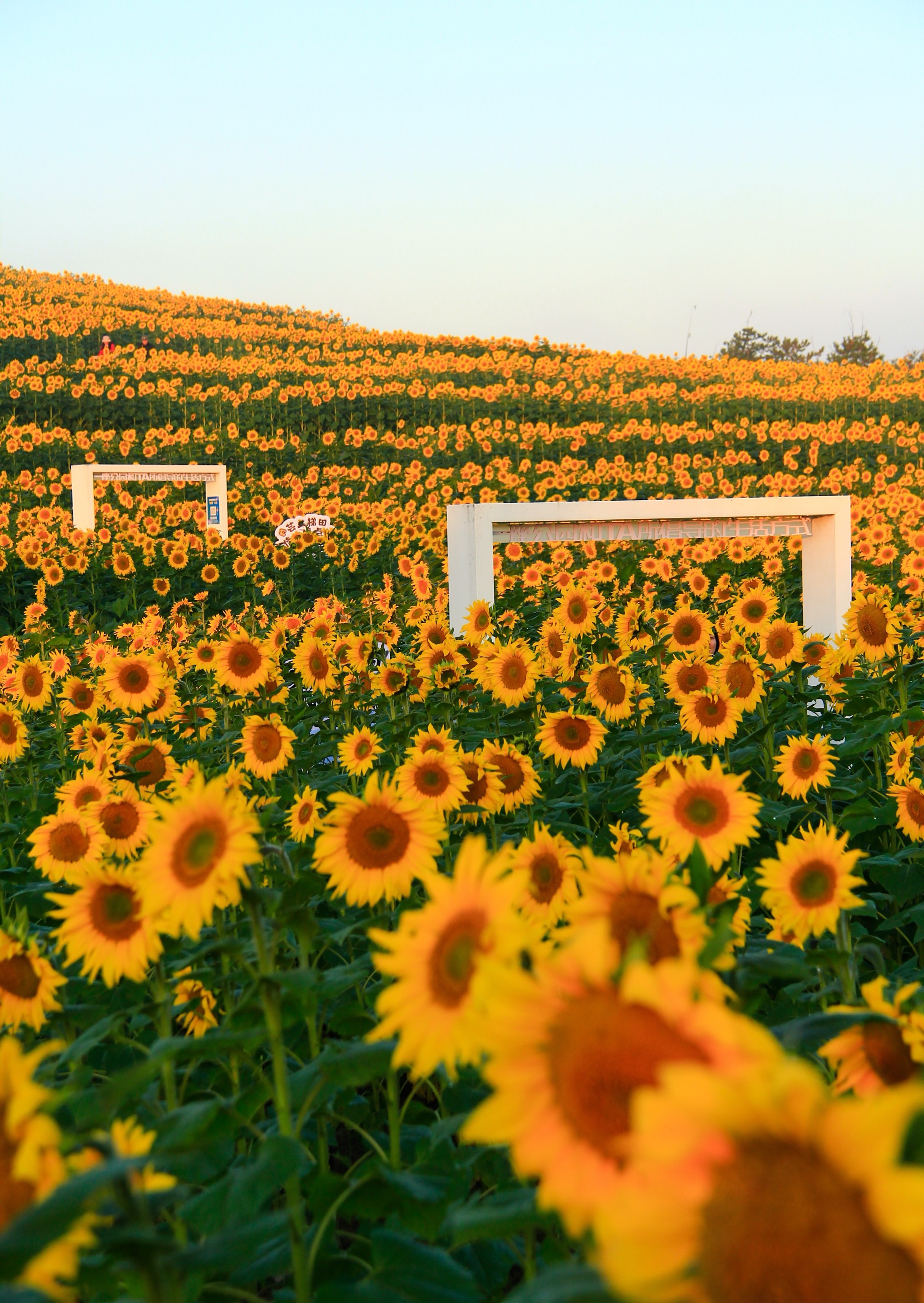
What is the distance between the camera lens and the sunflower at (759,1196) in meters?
0.62

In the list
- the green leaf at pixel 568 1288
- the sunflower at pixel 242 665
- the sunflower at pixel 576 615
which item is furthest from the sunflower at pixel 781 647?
the green leaf at pixel 568 1288

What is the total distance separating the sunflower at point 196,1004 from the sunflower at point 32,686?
3.02m

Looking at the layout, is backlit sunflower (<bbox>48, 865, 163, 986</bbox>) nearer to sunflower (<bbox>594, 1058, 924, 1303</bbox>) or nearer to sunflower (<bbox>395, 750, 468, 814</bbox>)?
sunflower (<bbox>395, 750, 468, 814</bbox>)

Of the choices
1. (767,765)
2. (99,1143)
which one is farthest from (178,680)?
(99,1143)

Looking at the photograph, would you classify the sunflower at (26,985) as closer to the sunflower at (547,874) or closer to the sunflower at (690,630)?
the sunflower at (547,874)

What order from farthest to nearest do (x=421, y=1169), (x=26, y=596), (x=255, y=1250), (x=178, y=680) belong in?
(x=26, y=596)
(x=178, y=680)
(x=421, y=1169)
(x=255, y=1250)

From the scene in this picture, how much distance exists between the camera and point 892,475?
1856 cm

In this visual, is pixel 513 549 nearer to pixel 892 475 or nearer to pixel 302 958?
pixel 302 958

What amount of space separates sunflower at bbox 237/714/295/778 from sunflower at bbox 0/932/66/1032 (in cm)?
156

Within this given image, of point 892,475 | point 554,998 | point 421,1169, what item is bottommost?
point 421,1169

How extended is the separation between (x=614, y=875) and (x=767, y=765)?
285 centimetres

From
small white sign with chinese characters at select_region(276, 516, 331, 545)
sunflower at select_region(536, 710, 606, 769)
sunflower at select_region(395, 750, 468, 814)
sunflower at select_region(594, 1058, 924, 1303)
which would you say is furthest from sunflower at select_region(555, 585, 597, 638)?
sunflower at select_region(594, 1058, 924, 1303)

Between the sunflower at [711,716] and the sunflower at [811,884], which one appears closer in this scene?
the sunflower at [811,884]

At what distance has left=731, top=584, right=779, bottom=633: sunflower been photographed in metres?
4.56
